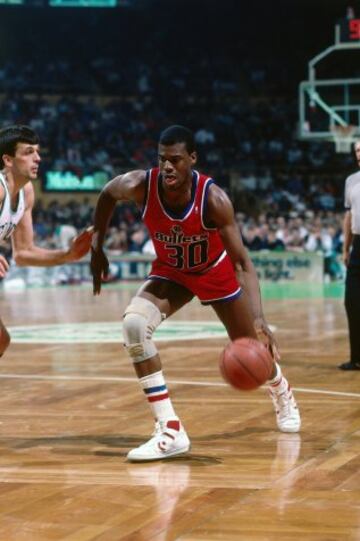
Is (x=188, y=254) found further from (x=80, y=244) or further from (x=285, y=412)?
(x=285, y=412)

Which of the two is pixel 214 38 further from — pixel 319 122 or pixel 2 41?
pixel 319 122

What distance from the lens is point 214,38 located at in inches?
1395

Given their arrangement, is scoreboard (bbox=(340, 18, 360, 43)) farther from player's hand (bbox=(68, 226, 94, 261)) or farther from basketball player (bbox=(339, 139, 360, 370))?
player's hand (bbox=(68, 226, 94, 261))

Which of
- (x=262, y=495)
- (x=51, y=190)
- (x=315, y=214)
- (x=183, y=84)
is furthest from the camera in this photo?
(x=183, y=84)

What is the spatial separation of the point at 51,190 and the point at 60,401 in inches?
930

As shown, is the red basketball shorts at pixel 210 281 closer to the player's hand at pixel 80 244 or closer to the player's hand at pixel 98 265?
the player's hand at pixel 98 265

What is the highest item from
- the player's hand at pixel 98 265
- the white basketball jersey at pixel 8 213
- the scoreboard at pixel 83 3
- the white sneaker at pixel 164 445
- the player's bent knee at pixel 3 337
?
the scoreboard at pixel 83 3

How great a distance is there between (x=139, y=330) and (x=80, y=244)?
2.77ft

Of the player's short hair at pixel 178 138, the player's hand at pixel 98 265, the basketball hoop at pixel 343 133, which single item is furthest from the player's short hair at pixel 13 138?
the basketball hoop at pixel 343 133

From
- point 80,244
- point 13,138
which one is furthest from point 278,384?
point 13,138

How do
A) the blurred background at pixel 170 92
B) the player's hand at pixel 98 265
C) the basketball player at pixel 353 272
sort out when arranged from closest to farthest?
1. the player's hand at pixel 98 265
2. the basketball player at pixel 353 272
3. the blurred background at pixel 170 92

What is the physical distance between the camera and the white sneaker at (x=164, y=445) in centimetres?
542

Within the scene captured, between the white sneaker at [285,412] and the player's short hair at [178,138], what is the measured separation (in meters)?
1.63

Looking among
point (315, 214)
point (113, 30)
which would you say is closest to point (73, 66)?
point (113, 30)
